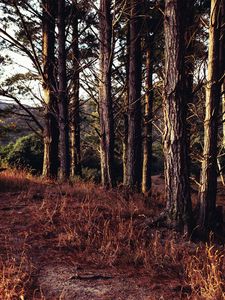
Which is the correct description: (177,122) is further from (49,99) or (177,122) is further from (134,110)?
(49,99)

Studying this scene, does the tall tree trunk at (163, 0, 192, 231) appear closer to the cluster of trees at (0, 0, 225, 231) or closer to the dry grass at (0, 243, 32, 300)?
the cluster of trees at (0, 0, 225, 231)

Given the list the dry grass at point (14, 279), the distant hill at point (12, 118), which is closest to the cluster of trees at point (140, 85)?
the distant hill at point (12, 118)

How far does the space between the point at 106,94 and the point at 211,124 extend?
3.47 metres

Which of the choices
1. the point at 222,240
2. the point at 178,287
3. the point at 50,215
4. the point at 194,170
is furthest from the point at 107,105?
the point at 194,170

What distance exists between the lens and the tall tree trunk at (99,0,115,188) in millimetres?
8742

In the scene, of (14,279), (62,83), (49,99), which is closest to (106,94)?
(62,83)

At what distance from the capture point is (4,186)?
26.3 feet

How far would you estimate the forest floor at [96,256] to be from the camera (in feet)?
12.1

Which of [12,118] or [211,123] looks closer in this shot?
[211,123]

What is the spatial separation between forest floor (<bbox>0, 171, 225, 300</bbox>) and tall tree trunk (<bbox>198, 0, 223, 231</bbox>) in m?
0.85

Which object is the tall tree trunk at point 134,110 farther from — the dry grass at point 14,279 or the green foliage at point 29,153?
the green foliage at point 29,153

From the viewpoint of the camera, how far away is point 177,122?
18.7ft

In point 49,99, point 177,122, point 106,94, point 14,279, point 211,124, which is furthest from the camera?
point 49,99

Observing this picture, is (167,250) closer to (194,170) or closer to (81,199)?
(81,199)
